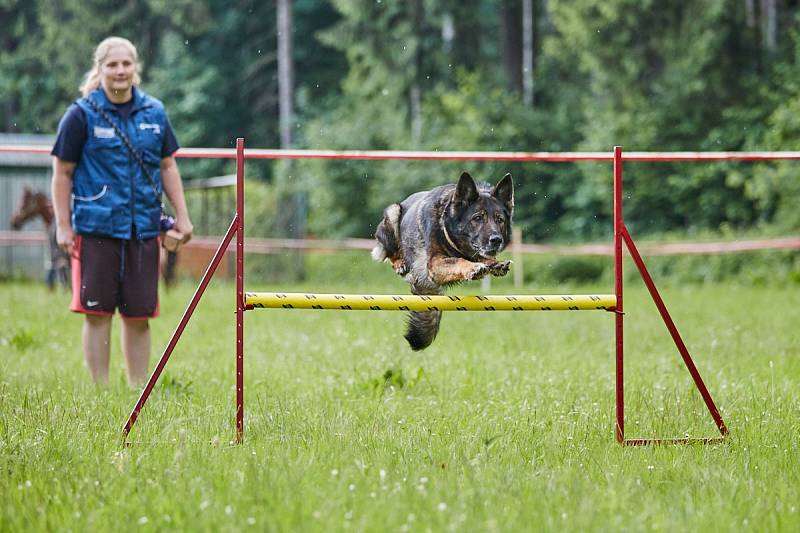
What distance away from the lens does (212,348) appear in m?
9.32

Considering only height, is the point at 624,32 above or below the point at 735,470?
above

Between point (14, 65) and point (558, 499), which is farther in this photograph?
point (14, 65)

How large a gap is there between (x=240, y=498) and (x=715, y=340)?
7034 mm

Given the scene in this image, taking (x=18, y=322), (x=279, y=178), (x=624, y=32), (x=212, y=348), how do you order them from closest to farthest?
(x=212, y=348) < (x=18, y=322) < (x=624, y=32) < (x=279, y=178)

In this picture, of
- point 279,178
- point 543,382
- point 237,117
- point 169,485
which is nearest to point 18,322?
point 543,382

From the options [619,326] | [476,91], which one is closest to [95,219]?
[619,326]

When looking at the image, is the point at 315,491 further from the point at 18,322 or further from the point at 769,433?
the point at 18,322

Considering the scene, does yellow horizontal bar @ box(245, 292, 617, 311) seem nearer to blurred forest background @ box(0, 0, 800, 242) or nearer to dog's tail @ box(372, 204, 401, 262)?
dog's tail @ box(372, 204, 401, 262)

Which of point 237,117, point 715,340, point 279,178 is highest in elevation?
point 237,117

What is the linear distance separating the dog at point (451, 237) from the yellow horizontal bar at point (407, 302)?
147 millimetres

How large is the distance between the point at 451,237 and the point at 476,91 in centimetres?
2343

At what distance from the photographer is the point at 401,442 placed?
4902 millimetres

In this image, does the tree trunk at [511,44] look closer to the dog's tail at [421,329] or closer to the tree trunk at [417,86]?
the tree trunk at [417,86]

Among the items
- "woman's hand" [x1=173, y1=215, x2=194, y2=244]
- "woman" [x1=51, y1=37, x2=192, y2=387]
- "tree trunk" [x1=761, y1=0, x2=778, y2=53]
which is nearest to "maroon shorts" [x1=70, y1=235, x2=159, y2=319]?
"woman" [x1=51, y1=37, x2=192, y2=387]
